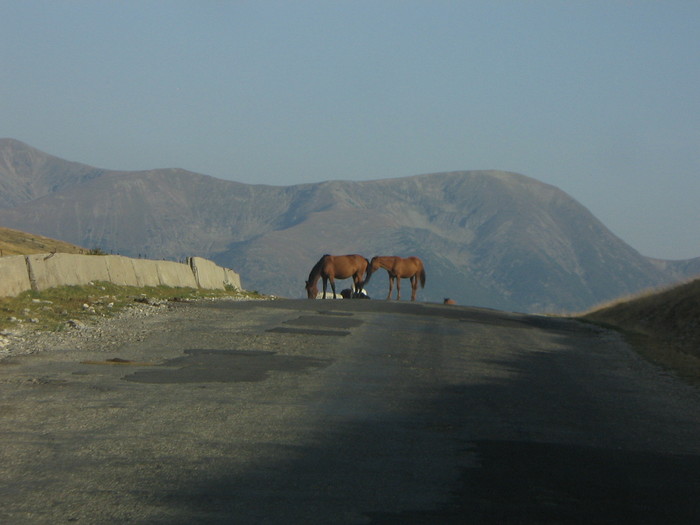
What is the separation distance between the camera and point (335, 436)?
9.48 metres

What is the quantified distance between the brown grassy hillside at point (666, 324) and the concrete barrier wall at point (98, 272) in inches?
558

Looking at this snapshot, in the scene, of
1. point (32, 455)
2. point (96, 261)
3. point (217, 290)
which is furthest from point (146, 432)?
point (217, 290)

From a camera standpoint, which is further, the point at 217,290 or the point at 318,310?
the point at 217,290

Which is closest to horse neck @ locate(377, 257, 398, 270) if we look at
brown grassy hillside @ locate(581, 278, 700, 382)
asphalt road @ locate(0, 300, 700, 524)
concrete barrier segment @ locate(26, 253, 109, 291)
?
brown grassy hillside @ locate(581, 278, 700, 382)

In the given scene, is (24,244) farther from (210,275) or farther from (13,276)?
(13,276)

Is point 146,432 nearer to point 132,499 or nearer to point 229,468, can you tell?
point 229,468

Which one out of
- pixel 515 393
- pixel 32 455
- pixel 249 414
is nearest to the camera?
pixel 32 455

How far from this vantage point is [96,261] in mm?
28812

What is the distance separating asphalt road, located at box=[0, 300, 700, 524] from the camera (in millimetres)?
6906

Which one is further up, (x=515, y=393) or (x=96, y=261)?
(x=96, y=261)

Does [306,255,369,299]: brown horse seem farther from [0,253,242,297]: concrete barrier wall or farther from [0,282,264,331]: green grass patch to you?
[0,282,264,331]: green grass patch

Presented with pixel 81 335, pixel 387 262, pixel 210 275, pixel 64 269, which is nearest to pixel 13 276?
pixel 64 269

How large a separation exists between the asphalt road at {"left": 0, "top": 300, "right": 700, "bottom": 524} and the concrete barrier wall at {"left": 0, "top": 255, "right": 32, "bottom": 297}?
5.14m

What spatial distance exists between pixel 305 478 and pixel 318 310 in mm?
20404
